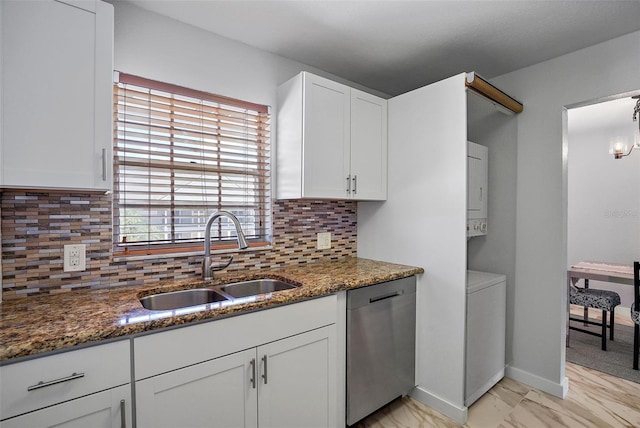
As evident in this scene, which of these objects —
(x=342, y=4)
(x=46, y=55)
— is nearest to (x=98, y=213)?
(x=46, y=55)

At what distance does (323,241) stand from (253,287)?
2.47 ft

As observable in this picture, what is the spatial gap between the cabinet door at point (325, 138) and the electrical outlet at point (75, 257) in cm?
119

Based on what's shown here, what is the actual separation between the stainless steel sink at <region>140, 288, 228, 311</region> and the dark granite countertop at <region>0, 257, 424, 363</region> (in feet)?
0.10

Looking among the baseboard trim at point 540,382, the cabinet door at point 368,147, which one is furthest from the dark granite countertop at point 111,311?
the baseboard trim at point 540,382

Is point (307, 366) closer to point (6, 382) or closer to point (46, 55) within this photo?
point (6, 382)

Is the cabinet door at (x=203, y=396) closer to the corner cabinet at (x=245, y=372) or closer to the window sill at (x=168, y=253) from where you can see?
the corner cabinet at (x=245, y=372)

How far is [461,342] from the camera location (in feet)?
6.56

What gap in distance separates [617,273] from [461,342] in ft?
7.43

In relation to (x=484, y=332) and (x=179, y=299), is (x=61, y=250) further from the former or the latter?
(x=484, y=332)

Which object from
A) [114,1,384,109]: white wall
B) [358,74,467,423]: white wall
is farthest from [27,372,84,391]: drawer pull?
[358,74,467,423]: white wall

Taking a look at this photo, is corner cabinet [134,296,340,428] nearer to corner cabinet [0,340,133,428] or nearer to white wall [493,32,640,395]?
corner cabinet [0,340,133,428]

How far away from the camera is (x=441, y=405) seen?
2090 millimetres

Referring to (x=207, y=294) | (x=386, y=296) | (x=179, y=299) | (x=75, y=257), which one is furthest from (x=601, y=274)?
(x=75, y=257)

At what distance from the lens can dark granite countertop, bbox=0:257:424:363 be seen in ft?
3.38
